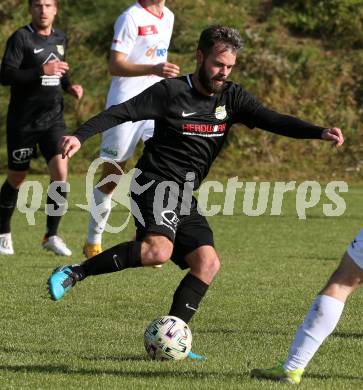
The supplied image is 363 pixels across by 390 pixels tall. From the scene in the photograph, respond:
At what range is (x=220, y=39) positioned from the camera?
6000 millimetres

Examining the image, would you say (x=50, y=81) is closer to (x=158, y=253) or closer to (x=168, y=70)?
(x=168, y=70)

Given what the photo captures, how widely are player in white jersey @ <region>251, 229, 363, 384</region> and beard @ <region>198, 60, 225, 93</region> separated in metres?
1.40

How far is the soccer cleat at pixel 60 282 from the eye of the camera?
5.62 meters

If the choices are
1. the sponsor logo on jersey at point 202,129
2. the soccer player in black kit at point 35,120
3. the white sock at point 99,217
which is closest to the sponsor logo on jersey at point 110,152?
the white sock at point 99,217

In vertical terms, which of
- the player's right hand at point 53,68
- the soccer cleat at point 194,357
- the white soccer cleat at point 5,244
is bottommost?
the white soccer cleat at point 5,244

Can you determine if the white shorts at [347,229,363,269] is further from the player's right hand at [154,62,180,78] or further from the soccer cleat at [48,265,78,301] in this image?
the player's right hand at [154,62,180,78]

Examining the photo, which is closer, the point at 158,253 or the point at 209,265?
the point at 158,253

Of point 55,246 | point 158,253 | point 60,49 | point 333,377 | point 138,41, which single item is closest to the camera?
point 333,377

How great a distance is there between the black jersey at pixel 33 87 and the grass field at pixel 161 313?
49.4 inches

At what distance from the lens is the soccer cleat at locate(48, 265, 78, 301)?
18.4ft

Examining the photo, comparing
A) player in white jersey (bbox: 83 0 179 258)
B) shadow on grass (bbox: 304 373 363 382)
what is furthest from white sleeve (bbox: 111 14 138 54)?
shadow on grass (bbox: 304 373 363 382)

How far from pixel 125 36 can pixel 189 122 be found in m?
3.30

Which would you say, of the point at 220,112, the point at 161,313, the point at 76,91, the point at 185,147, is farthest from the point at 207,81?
the point at 76,91

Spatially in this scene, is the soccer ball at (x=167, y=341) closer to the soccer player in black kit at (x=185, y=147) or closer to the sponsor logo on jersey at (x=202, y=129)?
the soccer player in black kit at (x=185, y=147)
